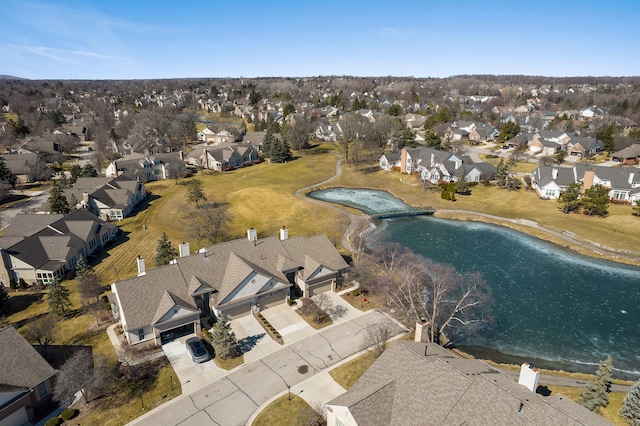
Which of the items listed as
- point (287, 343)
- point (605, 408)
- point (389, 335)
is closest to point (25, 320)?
point (287, 343)

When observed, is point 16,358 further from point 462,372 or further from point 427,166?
point 427,166

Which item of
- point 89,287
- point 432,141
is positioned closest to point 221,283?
point 89,287

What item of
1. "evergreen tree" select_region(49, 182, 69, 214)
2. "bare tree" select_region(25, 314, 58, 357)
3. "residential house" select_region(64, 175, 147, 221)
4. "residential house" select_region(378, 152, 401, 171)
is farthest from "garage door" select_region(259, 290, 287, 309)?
"residential house" select_region(378, 152, 401, 171)

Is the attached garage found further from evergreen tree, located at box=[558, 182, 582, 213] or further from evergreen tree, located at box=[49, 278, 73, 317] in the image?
evergreen tree, located at box=[558, 182, 582, 213]

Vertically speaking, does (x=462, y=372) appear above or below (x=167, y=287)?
above

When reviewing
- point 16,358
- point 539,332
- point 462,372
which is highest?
point 462,372

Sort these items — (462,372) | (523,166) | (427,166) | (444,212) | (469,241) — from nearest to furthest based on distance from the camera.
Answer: (462,372)
(469,241)
(444,212)
(427,166)
(523,166)

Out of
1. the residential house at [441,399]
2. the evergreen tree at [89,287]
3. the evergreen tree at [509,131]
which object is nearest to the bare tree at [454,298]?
the residential house at [441,399]
